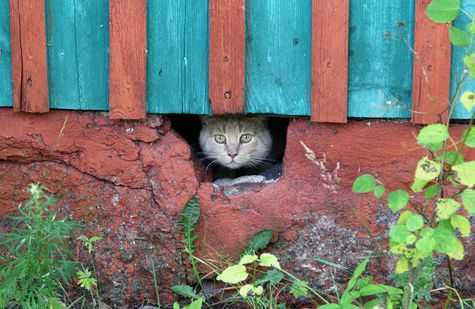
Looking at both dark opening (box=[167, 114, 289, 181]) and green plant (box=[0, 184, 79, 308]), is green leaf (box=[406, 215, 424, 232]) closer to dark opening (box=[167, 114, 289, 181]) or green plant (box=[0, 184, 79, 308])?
green plant (box=[0, 184, 79, 308])

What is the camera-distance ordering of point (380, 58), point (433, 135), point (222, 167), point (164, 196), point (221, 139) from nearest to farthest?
1. point (433, 135)
2. point (380, 58)
3. point (164, 196)
4. point (221, 139)
5. point (222, 167)

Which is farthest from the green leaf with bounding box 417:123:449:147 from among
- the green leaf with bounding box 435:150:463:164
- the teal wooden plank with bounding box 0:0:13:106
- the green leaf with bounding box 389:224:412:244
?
the teal wooden plank with bounding box 0:0:13:106

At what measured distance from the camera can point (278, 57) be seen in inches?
157

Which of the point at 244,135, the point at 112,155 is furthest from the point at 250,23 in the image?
the point at 244,135

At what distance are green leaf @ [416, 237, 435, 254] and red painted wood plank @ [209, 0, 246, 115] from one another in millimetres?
1747

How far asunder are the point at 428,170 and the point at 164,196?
1.96 metres

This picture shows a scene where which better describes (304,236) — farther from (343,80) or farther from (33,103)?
(33,103)

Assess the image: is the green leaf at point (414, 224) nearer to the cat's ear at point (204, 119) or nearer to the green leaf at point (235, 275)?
the green leaf at point (235, 275)

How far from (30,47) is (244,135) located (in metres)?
1.89

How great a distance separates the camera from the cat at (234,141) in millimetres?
5324

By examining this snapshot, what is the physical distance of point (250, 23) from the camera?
13.1 ft

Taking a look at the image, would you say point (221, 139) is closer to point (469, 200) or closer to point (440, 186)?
point (440, 186)

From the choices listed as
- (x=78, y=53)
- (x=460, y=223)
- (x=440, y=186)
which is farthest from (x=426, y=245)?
(x=78, y=53)

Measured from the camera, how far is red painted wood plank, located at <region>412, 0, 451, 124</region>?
12.3 ft
